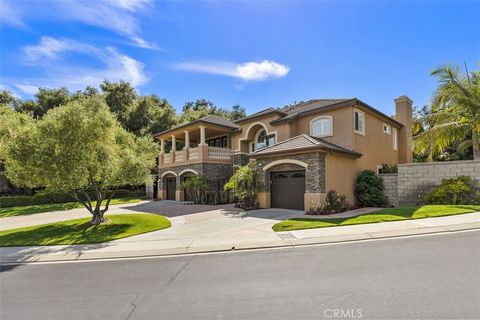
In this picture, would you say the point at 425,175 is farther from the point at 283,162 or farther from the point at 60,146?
the point at 60,146

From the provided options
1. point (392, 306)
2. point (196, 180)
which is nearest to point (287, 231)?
point (392, 306)

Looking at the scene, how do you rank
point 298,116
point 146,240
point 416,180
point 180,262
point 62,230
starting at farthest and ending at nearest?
point 298,116 → point 416,180 → point 62,230 → point 146,240 → point 180,262

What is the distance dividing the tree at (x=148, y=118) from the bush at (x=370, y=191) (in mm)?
26944

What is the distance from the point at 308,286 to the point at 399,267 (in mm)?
2288

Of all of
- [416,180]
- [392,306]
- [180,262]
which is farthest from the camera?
[416,180]

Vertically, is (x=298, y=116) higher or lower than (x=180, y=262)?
higher

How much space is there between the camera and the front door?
86.7ft

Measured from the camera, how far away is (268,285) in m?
5.34

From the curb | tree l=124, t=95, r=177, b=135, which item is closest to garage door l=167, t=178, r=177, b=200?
tree l=124, t=95, r=177, b=135

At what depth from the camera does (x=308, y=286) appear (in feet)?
16.9

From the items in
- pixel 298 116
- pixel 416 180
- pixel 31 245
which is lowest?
pixel 31 245

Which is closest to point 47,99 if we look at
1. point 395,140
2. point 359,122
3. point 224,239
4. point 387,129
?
point 224,239

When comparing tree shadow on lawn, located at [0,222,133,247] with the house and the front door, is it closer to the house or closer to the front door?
the house

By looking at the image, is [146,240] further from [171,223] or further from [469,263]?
[469,263]
